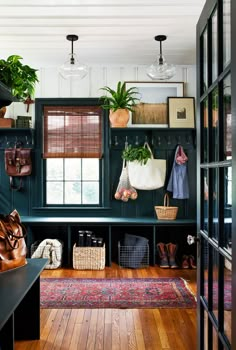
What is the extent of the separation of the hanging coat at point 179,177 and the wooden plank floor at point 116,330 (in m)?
1.96

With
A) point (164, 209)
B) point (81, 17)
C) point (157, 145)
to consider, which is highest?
point (81, 17)

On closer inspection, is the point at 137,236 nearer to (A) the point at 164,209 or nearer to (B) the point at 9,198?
(A) the point at 164,209

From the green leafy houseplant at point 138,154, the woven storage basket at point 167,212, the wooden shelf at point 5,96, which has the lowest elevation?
the woven storage basket at point 167,212

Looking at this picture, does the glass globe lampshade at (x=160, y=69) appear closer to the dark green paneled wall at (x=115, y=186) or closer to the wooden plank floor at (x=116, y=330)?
the dark green paneled wall at (x=115, y=186)

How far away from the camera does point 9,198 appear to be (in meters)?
5.04

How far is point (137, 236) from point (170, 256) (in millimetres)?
507

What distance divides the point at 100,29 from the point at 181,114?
1.73 m

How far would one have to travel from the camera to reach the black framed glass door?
4.96 feet

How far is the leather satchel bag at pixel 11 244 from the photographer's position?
2156mm

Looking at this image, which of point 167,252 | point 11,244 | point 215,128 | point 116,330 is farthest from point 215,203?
point 167,252

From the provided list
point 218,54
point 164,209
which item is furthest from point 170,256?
point 218,54

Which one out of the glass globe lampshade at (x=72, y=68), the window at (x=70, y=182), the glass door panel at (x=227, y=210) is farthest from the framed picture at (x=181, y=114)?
the glass door panel at (x=227, y=210)

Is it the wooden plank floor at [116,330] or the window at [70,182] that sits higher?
the window at [70,182]

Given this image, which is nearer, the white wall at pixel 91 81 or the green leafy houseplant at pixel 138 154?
the green leafy houseplant at pixel 138 154
